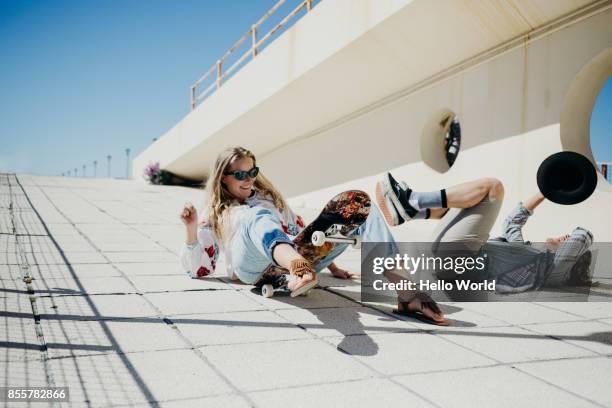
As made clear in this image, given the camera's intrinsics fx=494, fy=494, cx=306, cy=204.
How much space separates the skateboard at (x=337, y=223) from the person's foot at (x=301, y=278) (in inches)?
8.8

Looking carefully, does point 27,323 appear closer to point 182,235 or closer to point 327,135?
point 182,235

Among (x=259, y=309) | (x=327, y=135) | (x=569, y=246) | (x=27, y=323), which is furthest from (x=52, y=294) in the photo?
(x=327, y=135)

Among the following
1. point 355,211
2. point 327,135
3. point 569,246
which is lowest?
point 569,246

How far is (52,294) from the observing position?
2967 mm

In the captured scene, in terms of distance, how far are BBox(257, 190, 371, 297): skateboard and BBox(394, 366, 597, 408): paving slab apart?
2.89 ft

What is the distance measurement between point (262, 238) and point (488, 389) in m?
1.29

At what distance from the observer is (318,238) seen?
8.27 feet

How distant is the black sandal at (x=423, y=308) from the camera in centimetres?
269

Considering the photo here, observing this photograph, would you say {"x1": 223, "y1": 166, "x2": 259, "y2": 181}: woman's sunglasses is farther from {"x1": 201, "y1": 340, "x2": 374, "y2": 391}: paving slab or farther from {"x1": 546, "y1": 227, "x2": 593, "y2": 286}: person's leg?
{"x1": 546, "y1": 227, "x2": 593, "y2": 286}: person's leg

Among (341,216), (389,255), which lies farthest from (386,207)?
(341,216)

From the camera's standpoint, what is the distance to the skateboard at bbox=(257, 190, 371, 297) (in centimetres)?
256

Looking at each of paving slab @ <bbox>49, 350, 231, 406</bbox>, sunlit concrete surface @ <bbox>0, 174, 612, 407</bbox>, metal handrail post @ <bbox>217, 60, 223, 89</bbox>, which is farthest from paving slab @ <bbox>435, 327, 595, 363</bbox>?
metal handrail post @ <bbox>217, 60, 223, 89</bbox>

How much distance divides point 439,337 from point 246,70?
1008 centimetres

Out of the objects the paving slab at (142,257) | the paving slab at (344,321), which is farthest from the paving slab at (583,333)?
the paving slab at (142,257)
